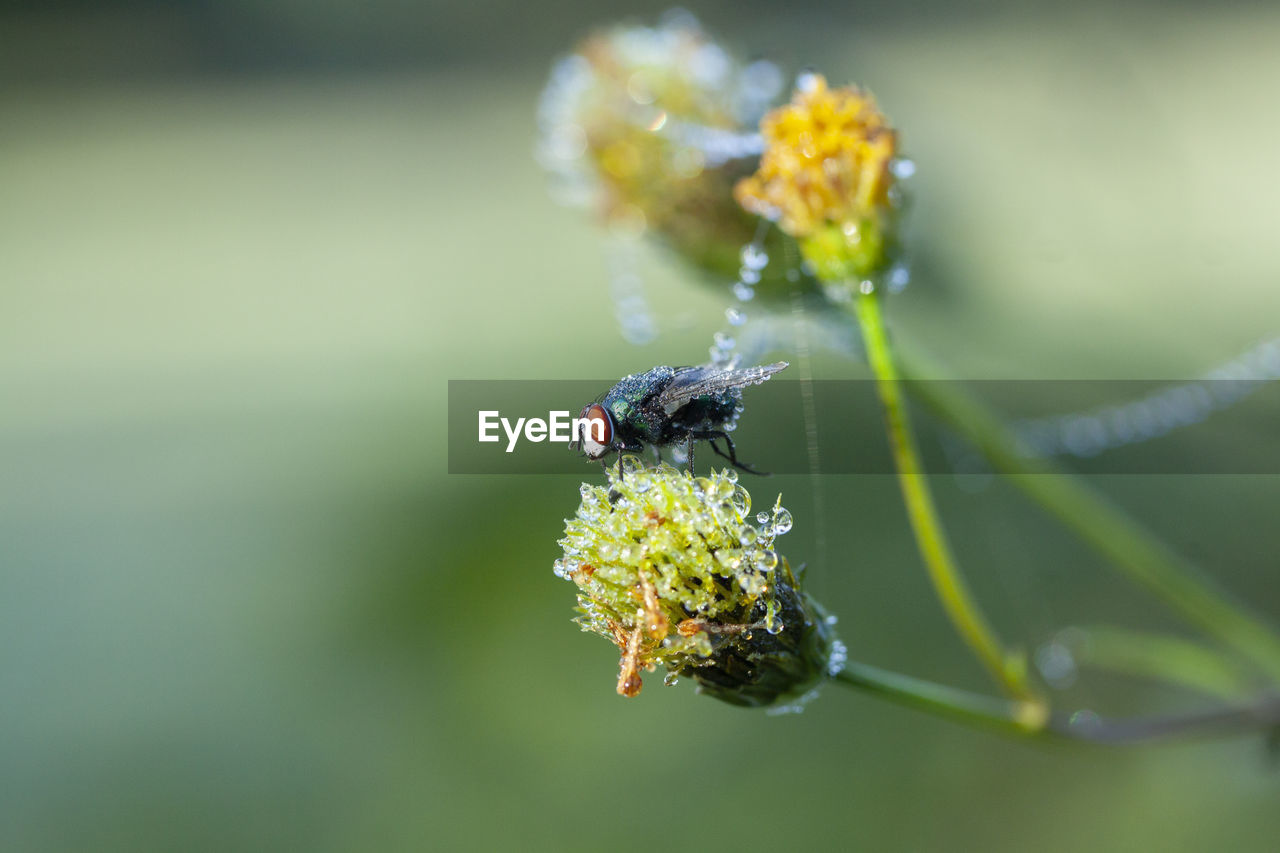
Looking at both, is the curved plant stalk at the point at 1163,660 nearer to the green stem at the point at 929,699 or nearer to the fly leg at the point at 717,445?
the green stem at the point at 929,699

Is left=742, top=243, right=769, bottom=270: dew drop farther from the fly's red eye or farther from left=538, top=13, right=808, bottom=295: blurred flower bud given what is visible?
the fly's red eye

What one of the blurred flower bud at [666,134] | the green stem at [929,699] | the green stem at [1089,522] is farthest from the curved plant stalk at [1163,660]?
the blurred flower bud at [666,134]

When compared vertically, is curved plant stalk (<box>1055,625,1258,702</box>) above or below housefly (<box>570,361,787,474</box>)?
below

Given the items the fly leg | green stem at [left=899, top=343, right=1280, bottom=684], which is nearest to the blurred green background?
green stem at [left=899, top=343, right=1280, bottom=684]

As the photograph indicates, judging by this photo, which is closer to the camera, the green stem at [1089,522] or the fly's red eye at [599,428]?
the fly's red eye at [599,428]

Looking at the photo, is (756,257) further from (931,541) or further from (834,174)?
(931,541)
